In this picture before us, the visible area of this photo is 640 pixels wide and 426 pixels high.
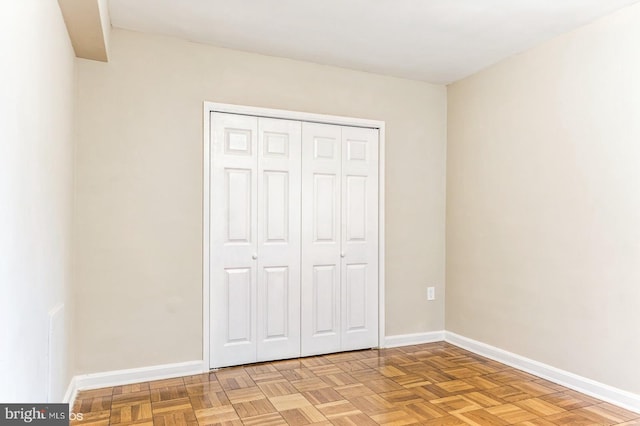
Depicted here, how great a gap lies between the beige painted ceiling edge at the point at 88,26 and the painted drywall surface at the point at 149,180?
0.16 metres

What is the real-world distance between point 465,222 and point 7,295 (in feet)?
11.6

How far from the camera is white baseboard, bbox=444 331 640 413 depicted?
276cm

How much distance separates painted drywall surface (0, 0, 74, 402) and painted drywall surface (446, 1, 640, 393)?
315cm

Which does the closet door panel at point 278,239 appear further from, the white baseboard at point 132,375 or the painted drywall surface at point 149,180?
the white baseboard at point 132,375

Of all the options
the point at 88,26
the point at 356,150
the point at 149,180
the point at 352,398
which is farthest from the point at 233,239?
the point at 88,26

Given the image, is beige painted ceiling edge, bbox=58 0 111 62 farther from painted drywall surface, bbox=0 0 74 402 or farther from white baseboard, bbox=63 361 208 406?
white baseboard, bbox=63 361 208 406

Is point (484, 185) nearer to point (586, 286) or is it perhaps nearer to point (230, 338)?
point (586, 286)

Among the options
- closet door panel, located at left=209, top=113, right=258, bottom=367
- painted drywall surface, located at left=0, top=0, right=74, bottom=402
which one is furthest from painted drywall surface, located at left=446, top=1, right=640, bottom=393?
painted drywall surface, located at left=0, top=0, right=74, bottom=402

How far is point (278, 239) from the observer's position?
3670 mm

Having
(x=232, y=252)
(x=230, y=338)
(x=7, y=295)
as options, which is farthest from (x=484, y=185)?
(x=7, y=295)

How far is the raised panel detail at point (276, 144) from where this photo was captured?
3631mm

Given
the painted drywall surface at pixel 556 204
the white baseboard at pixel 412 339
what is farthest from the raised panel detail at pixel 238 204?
the painted drywall surface at pixel 556 204

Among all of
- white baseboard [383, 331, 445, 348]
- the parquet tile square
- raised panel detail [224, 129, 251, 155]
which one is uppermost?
raised panel detail [224, 129, 251, 155]

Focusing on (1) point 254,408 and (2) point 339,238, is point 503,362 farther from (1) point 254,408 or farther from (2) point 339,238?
(1) point 254,408
